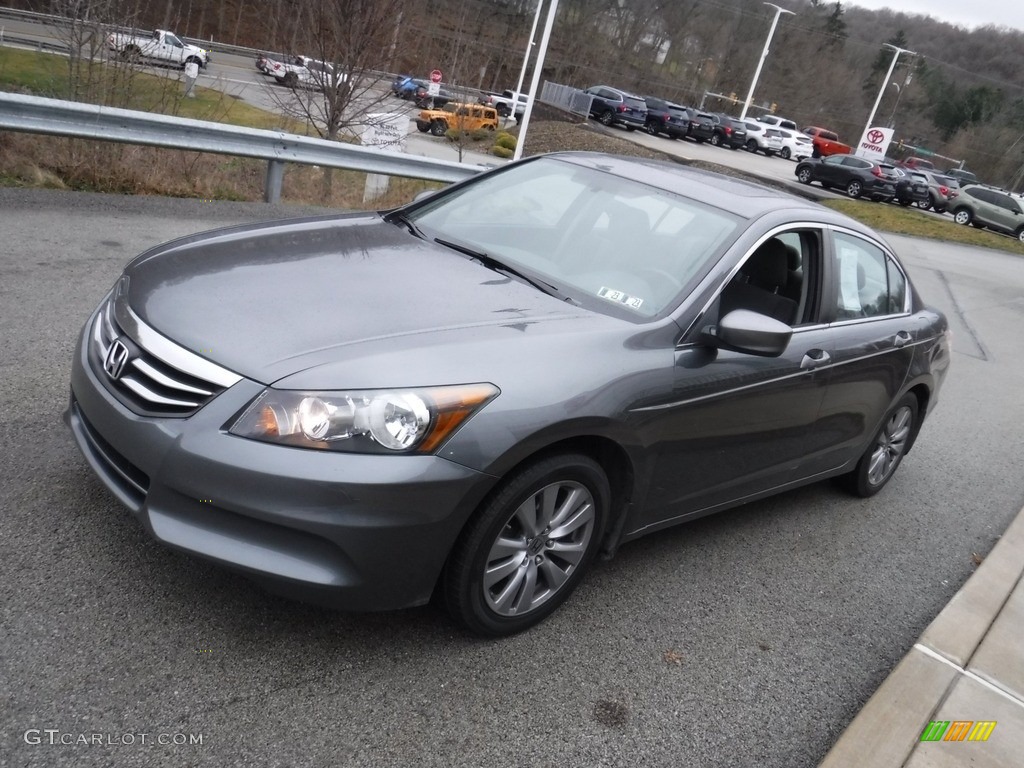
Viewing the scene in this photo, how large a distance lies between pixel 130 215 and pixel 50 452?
16.0 ft

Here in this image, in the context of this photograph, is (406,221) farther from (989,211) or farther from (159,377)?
(989,211)

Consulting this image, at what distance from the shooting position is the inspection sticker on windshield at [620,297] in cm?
366

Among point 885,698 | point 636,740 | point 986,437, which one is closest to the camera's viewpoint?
point 636,740

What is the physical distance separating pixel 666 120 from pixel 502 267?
45.7 m

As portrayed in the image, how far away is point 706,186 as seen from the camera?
4.39 meters

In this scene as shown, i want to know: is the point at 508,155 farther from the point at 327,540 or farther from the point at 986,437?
the point at 327,540

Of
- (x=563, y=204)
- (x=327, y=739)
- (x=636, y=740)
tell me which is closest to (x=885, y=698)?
(x=636, y=740)

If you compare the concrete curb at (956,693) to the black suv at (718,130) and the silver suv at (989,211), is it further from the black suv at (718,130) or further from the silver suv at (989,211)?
the black suv at (718,130)

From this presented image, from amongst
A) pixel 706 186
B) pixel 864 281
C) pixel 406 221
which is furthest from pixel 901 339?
pixel 406 221

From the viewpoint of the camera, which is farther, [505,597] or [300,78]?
[300,78]

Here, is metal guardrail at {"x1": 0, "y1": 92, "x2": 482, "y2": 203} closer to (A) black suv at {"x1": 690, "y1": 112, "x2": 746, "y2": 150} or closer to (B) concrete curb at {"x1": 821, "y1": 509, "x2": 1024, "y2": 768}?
(B) concrete curb at {"x1": 821, "y1": 509, "x2": 1024, "y2": 768}

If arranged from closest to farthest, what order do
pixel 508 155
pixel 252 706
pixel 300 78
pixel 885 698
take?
pixel 252 706, pixel 885 698, pixel 300 78, pixel 508 155

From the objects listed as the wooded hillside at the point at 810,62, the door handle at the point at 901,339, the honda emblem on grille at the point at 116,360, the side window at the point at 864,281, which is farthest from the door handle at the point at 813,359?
the wooded hillside at the point at 810,62

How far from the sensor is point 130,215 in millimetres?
8062
